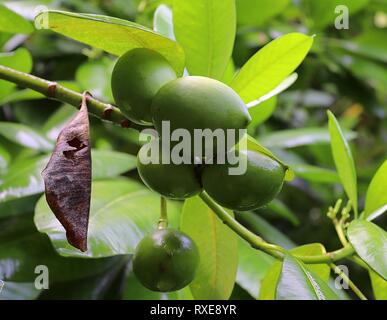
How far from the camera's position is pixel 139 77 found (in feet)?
1.93

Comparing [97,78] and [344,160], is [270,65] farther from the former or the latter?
[97,78]

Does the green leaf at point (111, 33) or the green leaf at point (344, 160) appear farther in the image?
the green leaf at point (344, 160)

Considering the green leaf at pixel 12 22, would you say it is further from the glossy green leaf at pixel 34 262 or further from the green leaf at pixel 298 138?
the green leaf at pixel 298 138

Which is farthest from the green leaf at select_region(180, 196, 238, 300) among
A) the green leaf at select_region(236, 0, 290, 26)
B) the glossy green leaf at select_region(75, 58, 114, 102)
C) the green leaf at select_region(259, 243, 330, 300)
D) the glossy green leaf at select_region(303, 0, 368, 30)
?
the glossy green leaf at select_region(303, 0, 368, 30)

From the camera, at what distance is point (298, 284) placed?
0.61m

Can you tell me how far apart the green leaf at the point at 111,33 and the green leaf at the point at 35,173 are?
41 cm

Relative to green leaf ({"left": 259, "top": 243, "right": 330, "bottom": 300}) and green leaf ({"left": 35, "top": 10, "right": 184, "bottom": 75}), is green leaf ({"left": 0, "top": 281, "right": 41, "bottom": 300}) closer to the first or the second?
green leaf ({"left": 259, "top": 243, "right": 330, "bottom": 300})

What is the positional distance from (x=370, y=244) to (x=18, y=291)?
1.88 feet

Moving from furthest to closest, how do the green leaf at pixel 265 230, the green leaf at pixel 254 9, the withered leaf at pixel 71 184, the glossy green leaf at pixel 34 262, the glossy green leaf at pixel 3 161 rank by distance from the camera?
1. the green leaf at pixel 254 9
2. the green leaf at pixel 265 230
3. the glossy green leaf at pixel 3 161
4. the glossy green leaf at pixel 34 262
5. the withered leaf at pixel 71 184

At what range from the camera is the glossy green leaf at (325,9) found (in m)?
1.58

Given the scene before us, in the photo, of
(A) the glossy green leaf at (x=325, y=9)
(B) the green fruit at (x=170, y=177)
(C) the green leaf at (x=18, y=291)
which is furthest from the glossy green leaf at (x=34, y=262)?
(A) the glossy green leaf at (x=325, y=9)

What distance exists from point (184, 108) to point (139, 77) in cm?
7
